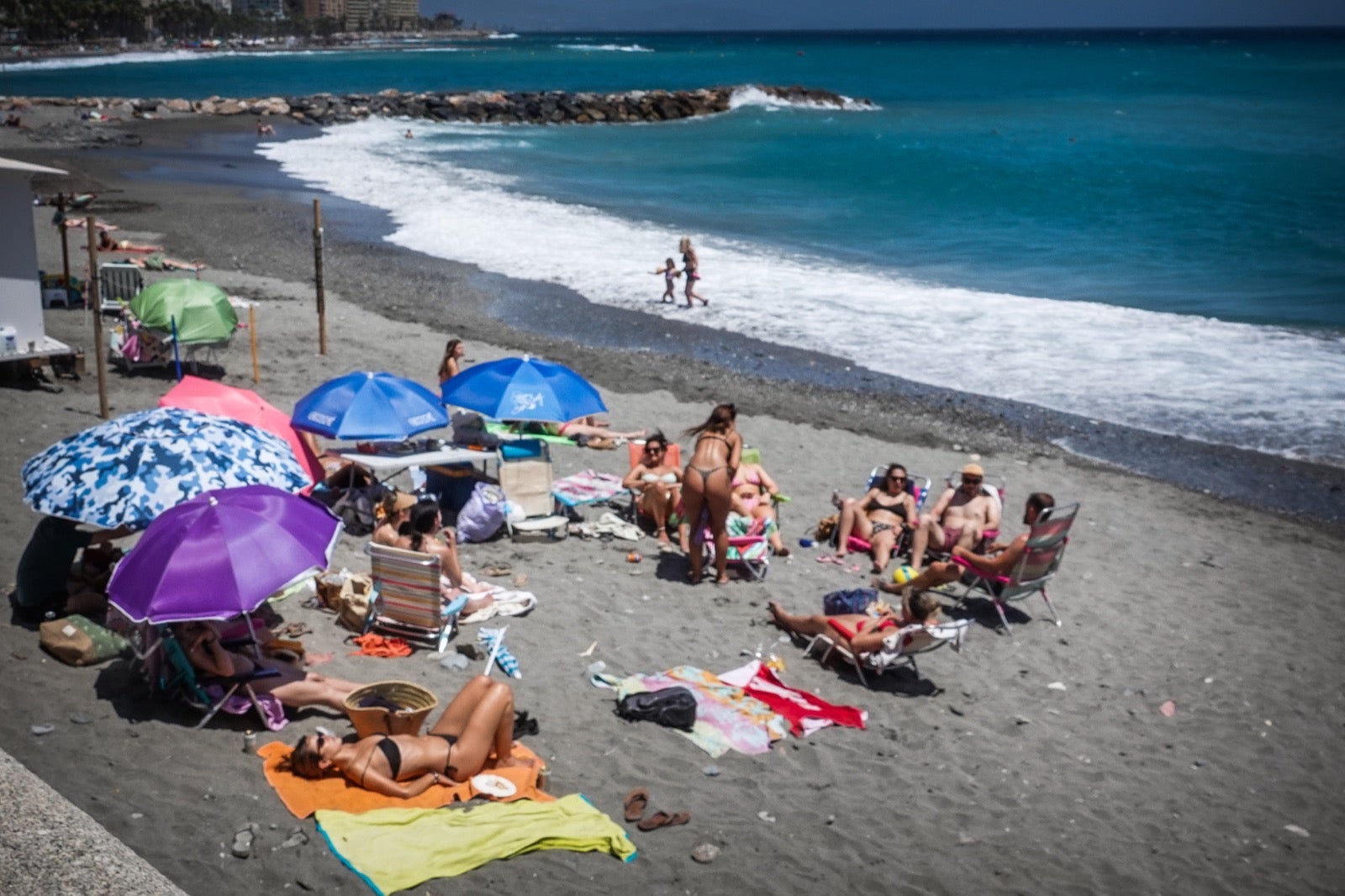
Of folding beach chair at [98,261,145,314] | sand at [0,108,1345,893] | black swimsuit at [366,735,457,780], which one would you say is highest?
folding beach chair at [98,261,145,314]

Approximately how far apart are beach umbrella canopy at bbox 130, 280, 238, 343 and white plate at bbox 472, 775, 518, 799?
28.4ft

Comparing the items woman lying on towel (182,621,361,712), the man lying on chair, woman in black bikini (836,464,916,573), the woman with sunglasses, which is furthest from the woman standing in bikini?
woman lying on towel (182,621,361,712)

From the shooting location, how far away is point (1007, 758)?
23.2 ft

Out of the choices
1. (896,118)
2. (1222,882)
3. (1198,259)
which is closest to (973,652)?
(1222,882)

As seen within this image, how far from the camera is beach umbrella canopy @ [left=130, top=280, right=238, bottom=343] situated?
13031mm

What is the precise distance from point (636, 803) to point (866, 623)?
2.43m

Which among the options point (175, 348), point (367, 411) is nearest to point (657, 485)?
point (367, 411)

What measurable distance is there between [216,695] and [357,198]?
26916 millimetres

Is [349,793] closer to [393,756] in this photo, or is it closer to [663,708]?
[393,756]

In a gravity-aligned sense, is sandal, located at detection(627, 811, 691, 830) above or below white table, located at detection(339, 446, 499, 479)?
below

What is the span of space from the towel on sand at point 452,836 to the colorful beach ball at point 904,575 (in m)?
4.20

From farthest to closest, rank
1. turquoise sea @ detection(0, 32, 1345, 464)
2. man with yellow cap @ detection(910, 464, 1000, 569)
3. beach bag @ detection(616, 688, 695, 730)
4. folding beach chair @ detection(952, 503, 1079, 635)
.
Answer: turquoise sea @ detection(0, 32, 1345, 464), man with yellow cap @ detection(910, 464, 1000, 569), folding beach chair @ detection(952, 503, 1079, 635), beach bag @ detection(616, 688, 695, 730)

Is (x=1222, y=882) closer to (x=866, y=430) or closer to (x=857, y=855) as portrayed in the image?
(x=857, y=855)

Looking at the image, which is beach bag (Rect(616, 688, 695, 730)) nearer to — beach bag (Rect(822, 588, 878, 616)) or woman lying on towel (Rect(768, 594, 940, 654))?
Answer: woman lying on towel (Rect(768, 594, 940, 654))
